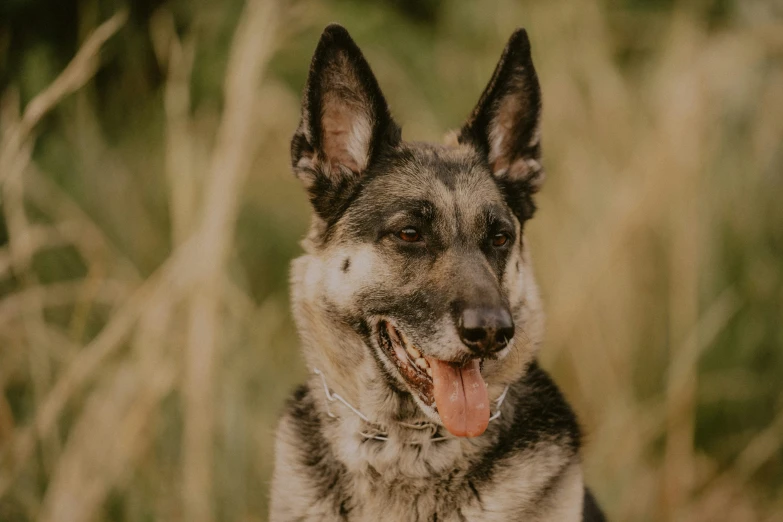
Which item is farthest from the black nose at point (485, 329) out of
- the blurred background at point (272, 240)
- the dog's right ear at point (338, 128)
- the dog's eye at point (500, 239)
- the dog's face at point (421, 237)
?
the blurred background at point (272, 240)

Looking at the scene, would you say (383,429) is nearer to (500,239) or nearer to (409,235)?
(409,235)

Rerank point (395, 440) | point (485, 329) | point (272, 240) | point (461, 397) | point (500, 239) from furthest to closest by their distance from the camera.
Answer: point (272, 240) → point (500, 239) → point (395, 440) → point (461, 397) → point (485, 329)

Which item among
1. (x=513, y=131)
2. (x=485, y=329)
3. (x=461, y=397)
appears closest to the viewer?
Result: (x=485, y=329)

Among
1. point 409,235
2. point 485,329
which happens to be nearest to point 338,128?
point 409,235

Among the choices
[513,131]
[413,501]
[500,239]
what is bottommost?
[413,501]

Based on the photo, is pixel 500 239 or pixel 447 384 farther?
pixel 500 239

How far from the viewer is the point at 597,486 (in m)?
4.39

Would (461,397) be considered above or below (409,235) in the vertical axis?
below

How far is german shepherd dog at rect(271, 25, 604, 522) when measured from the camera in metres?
2.76

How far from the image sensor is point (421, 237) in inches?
118

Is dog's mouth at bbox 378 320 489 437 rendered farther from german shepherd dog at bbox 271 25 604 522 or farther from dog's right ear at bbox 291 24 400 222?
dog's right ear at bbox 291 24 400 222

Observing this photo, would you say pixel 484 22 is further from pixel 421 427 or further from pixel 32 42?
pixel 421 427

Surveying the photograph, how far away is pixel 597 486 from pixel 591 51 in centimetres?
298

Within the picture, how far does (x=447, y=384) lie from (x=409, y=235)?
1.94ft
